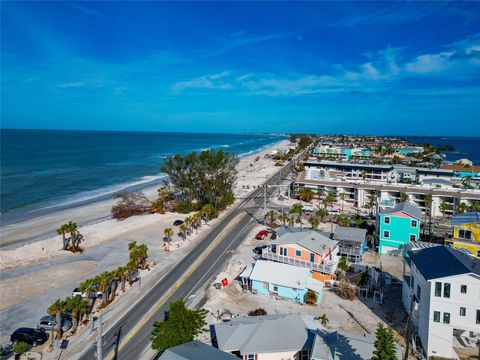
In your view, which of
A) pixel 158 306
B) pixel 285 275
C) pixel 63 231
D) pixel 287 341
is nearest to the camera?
pixel 287 341

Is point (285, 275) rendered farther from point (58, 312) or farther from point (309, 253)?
point (58, 312)

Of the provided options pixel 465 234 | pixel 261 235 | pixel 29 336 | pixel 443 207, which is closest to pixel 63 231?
pixel 29 336

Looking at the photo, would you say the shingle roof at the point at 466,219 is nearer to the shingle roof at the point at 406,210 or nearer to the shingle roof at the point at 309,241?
the shingle roof at the point at 406,210

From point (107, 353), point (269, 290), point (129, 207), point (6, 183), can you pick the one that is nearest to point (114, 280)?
point (107, 353)

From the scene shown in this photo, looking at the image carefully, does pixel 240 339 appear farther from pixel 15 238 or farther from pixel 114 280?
pixel 15 238

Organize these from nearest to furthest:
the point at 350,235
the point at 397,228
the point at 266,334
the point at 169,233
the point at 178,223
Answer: the point at 266,334 < the point at 350,235 < the point at 397,228 < the point at 169,233 < the point at 178,223

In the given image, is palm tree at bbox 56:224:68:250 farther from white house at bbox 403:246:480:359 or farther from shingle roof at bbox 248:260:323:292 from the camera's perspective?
white house at bbox 403:246:480:359

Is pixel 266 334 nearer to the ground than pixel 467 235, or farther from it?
nearer to the ground
